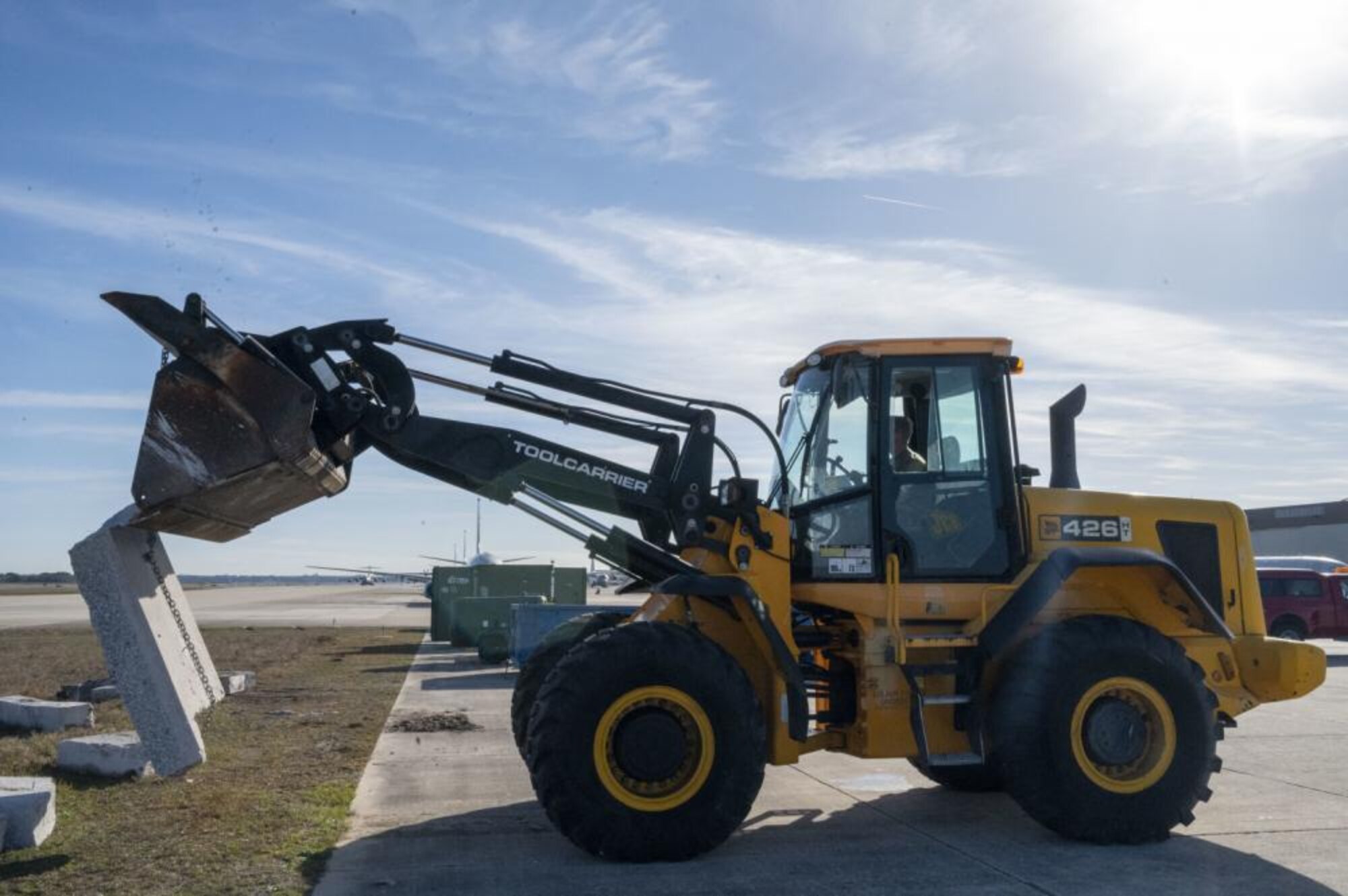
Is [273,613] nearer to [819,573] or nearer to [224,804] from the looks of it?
[224,804]

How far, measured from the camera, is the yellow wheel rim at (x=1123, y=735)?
7.57m

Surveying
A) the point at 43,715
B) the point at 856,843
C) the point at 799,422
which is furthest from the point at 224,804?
the point at 43,715

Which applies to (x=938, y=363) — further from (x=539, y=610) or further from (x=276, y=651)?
(x=276, y=651)

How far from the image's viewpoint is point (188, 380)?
752cm

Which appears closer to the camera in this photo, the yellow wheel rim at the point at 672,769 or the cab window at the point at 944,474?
the yellow wheel rim at the point at 672,769

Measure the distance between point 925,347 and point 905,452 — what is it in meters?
0.68

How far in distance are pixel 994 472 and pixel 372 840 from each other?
176 inches

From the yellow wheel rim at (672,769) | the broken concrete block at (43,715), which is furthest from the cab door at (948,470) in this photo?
the broken concrete block at (43,715)

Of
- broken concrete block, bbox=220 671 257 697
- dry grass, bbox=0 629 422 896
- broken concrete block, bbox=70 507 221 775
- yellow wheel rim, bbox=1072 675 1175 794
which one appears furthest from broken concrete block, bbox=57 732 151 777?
broken concrete block, bbox=220 671 257 697

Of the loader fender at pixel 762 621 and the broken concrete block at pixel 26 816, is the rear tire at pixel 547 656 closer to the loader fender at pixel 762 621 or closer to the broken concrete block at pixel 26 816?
the loader fender at pixel 762 621

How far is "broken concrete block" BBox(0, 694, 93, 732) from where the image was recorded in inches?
494

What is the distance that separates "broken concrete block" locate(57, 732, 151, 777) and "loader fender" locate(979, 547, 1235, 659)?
6275 millimetres

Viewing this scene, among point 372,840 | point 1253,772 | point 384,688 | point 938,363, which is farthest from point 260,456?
point 384,688

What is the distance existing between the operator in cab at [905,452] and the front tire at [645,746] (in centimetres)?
174
